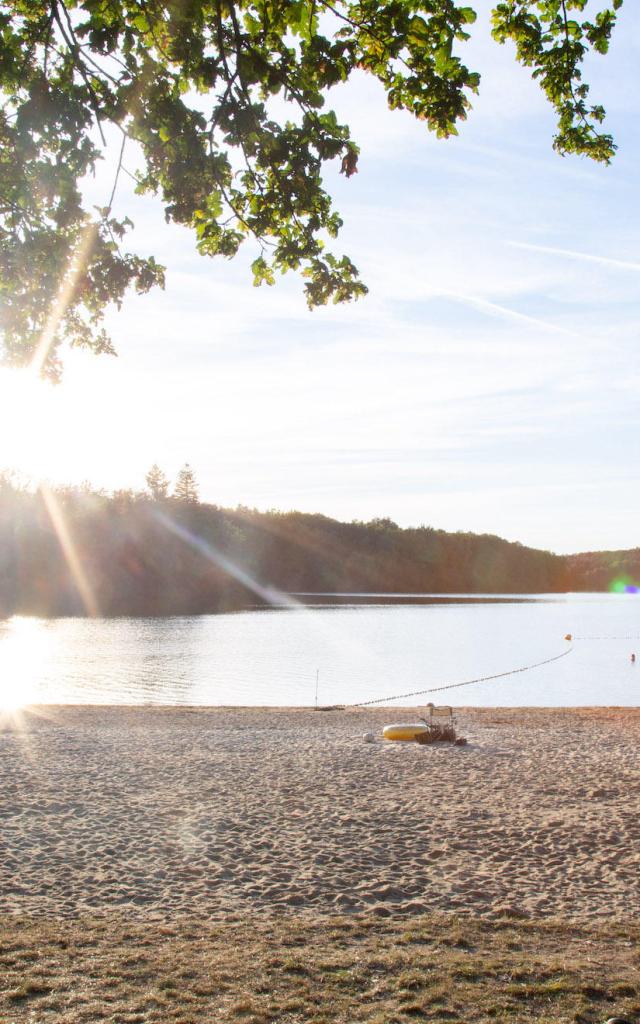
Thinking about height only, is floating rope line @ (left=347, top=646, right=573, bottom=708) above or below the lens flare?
below

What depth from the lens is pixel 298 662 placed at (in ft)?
121

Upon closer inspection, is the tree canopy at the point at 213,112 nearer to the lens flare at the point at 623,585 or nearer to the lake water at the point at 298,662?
the lake water at the point at 298,662

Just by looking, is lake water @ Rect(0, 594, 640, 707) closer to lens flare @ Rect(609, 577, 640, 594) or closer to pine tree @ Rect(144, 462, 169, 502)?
pine tree @ Rect(144, 462, 169, 502)

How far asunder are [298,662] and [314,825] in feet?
93.0

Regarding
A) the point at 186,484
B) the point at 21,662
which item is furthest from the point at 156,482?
the point at 21,662

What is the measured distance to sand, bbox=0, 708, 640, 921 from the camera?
6.54m

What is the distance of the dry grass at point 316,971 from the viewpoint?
166 inches

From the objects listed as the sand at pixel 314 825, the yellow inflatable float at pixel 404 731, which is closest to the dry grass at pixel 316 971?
the sand at pixel 314 825

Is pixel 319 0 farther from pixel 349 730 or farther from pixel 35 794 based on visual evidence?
pixel 349 730

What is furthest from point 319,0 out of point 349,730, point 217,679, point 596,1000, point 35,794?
point 217,679

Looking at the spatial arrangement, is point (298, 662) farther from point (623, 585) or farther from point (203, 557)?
point (623, 585)

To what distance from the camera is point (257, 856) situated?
7.56 meters

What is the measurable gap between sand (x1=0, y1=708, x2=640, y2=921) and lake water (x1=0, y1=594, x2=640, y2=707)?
11.2 m

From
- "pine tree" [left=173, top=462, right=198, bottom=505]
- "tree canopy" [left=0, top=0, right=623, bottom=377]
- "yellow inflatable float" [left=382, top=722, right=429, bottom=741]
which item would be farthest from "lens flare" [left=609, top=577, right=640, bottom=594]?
"tree canopy" [left=0, top=0, right=623, bottom=377]
